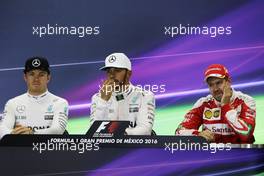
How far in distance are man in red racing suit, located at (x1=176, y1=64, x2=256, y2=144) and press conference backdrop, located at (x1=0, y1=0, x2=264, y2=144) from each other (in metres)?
0.04

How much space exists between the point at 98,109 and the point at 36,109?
363mm

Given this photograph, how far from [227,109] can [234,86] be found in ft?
0.47

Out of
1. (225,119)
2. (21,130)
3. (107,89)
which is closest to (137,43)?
(107,89)

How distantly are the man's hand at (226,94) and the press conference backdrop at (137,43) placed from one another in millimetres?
59

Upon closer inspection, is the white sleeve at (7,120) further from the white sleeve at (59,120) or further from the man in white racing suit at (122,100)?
the man in white racing suit at (122,100)

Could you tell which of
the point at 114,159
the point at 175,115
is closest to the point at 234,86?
the point at 175,115

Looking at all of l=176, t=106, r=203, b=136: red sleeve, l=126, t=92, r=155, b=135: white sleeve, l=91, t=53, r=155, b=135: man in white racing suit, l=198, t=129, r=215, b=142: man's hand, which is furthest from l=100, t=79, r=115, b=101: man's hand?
l=198, t=129, r=215, b=142: man's hand

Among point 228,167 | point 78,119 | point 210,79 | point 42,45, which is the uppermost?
point 42,45

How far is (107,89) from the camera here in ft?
10.2

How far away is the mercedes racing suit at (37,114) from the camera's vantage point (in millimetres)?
3078

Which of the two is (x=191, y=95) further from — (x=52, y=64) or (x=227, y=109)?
(x=52, y=64)

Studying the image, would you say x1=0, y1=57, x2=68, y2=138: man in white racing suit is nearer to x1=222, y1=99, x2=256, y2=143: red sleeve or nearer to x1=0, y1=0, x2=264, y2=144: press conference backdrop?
x1=0, y1=0, x2=264, y2=144: press conference backdrop

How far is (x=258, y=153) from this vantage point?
303cm

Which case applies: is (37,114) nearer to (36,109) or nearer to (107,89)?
(36,109)
